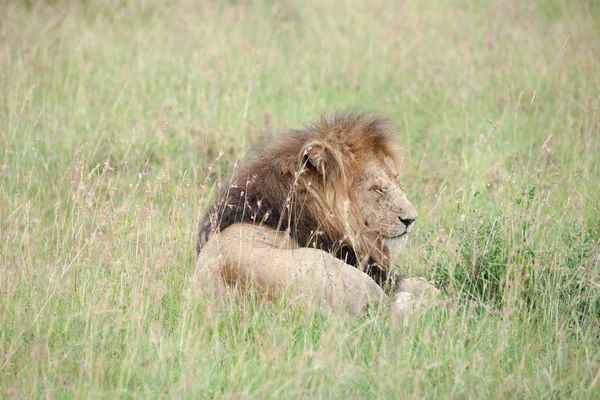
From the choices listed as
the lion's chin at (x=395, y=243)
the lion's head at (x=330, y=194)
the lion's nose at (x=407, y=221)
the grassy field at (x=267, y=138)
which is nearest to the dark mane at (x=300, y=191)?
the lion's head at (x=330, y=194)

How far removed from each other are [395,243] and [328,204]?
477 mm

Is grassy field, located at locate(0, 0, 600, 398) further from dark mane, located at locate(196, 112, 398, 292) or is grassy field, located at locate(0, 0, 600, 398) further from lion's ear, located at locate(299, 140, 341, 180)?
lion's ear, located at locate(299, 140, 341, 180)

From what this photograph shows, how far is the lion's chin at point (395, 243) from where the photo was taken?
468cm

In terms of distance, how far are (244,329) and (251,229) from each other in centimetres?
71

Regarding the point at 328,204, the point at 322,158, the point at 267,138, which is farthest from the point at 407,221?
the point at 267,138

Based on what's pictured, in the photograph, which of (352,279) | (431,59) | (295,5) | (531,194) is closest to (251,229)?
(352,279)

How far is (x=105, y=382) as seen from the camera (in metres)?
3.44

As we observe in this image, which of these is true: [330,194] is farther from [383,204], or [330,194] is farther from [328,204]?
[383,204]

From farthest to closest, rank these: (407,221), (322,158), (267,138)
→ (267,138), (407,221), (322,158)

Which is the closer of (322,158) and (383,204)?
(322,158)

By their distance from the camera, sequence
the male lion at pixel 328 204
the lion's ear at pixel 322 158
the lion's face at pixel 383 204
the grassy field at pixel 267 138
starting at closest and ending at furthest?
1. the grassy field at pixel 267 138
2. the male lion at pixel 328 204
3. the lion's ear at pixel 322 158
4. the lion's face at pixel 383 204

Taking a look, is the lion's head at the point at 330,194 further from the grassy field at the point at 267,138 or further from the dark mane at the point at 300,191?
the grassy field at the point at 267,138

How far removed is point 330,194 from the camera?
15.0 ft

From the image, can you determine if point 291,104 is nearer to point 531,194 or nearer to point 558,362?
point 531,194
